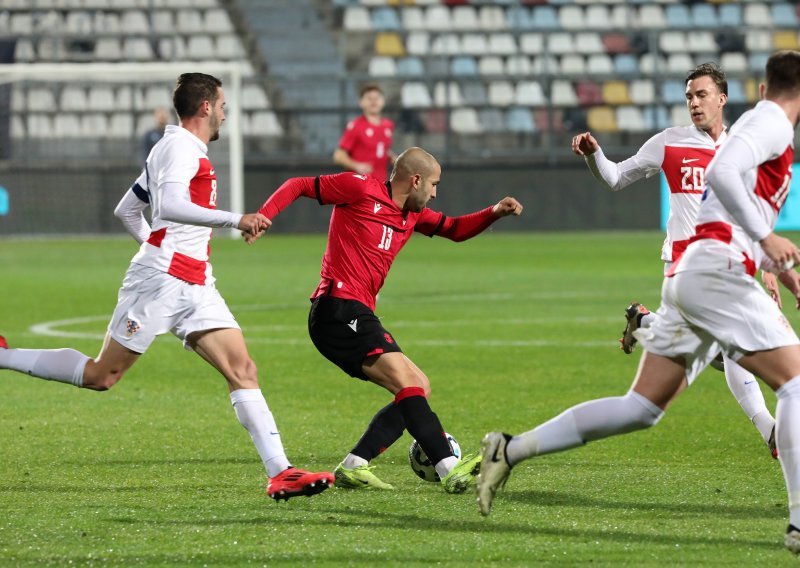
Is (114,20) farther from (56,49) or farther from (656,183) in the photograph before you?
(656,183)

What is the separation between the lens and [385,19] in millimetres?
31109

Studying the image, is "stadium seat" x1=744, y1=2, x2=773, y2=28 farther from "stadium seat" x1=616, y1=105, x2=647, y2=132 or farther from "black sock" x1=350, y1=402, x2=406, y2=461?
"black sock" x1=350, y1=402, x2=406, y2=461

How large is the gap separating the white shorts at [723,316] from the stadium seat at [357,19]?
26530mm

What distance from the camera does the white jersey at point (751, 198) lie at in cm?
474

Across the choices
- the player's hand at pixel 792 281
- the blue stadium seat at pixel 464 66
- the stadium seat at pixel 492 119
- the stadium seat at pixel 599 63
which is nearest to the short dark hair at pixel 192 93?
the player's hand at pixel 792 281

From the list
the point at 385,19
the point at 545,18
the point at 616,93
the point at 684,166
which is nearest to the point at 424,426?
the point at 684,166

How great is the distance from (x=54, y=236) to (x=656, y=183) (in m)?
11.3

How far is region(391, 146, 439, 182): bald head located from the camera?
20.9 feet

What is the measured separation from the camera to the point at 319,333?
6.33 meters

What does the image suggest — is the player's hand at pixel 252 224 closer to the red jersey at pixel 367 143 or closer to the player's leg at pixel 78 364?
the player's leg at pixel 78 364

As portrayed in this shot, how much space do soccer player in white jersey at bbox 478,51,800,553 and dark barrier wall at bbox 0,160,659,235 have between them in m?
21.7

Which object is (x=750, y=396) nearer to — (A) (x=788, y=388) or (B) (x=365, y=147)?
(A) (x=788, y=388)

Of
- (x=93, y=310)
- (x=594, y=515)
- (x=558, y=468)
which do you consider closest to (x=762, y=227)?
(x=594, y=515)

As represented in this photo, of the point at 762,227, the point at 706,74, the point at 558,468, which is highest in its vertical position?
the point at 706,74
